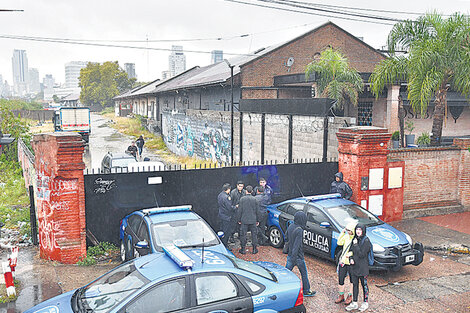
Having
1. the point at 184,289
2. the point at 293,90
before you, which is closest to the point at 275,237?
the point at 184,289

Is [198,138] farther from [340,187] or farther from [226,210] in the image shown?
[226,210]

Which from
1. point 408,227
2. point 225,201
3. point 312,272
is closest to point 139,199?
point 225,201

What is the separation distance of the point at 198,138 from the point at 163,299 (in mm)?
22074

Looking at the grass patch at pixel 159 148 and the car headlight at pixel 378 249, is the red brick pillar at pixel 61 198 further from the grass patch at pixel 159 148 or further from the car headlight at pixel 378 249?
the grass patch at pixel 159 148

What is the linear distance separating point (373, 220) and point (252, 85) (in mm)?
16896

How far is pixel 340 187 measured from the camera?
1175 centimetres

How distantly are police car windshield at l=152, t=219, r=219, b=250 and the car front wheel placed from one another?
2.78 m

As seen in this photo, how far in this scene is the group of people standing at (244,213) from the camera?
9.91 metres

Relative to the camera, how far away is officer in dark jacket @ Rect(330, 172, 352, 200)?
11.8 meters

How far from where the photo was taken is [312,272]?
29.9 ft

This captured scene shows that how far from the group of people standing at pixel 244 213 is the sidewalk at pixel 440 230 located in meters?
4.23

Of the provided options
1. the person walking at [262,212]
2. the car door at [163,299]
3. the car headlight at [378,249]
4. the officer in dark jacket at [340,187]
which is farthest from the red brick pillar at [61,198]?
the officer in dark jacket at [340,187]

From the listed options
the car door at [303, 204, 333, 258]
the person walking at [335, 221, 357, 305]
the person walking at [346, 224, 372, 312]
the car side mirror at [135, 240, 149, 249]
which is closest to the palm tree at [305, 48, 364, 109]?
the car door at [303, 204, 333, 258]

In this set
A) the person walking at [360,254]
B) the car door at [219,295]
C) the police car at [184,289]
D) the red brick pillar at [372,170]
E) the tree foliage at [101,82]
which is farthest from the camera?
the tree foliage at [101,82]
